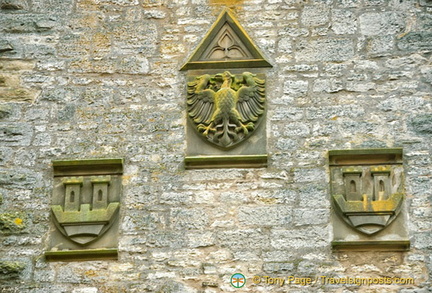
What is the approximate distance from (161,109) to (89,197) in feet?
3.08

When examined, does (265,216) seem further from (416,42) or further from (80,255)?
(416,42)

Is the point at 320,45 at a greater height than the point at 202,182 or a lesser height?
greater

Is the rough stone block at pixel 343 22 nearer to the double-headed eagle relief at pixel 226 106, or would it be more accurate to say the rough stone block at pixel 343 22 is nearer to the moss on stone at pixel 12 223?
the double-headed eagle relief at pixel 226 106

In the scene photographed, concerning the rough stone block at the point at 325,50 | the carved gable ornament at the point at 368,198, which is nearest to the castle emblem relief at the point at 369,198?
the carved gable ornament at the point at 368,198

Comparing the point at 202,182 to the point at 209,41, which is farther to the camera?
the point at 209,41

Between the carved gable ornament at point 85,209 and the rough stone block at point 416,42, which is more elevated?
the rough stone block at point 416,42

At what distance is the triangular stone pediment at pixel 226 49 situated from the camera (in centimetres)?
834

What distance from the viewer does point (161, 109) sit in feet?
27.0

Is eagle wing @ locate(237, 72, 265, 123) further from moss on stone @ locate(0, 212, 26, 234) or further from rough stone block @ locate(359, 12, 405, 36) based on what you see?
moss on stone @ locate(0, 212, 26, 234)

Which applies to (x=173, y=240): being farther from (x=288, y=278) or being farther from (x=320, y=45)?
(x=320, y=45)

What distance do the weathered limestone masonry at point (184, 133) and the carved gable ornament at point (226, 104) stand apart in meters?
0.08

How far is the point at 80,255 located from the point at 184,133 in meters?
1.29

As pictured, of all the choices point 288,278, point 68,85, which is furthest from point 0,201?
point 288,278

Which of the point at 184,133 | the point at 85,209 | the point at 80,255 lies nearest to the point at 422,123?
the point at 184,133
